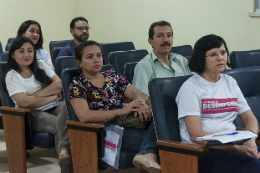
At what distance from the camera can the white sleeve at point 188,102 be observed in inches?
76.0

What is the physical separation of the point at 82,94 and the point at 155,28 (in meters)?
1.02

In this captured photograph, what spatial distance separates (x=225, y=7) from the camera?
15.6 feet

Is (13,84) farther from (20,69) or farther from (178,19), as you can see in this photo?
(178,19)

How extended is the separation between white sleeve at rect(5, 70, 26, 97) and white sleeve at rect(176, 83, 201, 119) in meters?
1.43

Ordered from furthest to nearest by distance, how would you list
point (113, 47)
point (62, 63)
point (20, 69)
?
point (113, 47) → point (62, 63) → point (20, 69)

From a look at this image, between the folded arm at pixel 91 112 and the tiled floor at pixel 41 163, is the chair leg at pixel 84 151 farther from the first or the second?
the tiled floor at pixel 41 163

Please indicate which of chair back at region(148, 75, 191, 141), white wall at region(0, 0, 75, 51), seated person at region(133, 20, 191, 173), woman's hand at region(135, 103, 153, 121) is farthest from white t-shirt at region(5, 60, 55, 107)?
white wall at region(0, 0, 75, 51)

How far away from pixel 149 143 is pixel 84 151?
0.44m

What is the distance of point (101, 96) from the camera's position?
101 inches

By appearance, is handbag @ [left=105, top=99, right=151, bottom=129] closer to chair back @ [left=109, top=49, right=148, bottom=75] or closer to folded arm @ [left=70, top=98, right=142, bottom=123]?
folded arm @ [left=70, top=98, right=142, bottom=123]

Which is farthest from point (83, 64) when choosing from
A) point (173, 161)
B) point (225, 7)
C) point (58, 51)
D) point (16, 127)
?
point (225, 7)

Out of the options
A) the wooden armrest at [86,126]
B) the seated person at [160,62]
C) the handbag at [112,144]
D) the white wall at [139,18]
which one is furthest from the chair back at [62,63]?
the white wall at [139,18]

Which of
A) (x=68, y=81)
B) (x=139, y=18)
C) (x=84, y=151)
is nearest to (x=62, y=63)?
(x=68, y=81)

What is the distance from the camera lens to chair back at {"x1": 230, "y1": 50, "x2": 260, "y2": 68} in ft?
10.1
